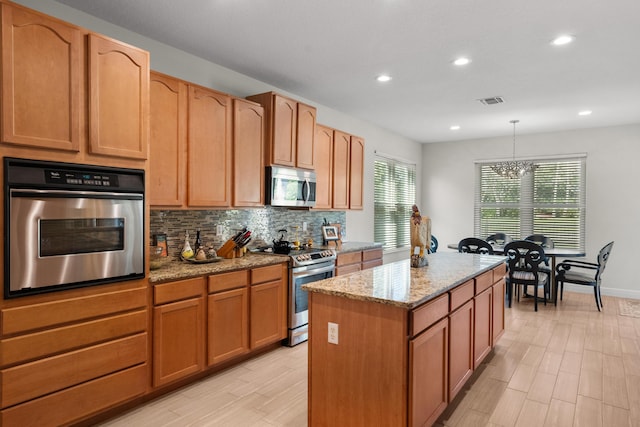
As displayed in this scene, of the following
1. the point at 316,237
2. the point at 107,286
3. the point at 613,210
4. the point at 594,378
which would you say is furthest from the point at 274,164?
the point at 613,210

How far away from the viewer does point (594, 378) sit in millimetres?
3186

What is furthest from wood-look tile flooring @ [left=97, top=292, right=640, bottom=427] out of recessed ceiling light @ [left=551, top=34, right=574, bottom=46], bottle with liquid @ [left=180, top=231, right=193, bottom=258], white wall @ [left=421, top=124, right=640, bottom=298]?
recessed ceiling light @ [left=551, top=34, right=574, bottom=46]

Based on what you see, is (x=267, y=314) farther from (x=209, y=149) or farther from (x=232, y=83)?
(x=232, y=83)

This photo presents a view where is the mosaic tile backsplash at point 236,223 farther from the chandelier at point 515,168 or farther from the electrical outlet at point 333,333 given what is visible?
the chandelier at point 515,168

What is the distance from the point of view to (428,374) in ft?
7.23

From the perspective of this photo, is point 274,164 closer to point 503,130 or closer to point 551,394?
point 551,394

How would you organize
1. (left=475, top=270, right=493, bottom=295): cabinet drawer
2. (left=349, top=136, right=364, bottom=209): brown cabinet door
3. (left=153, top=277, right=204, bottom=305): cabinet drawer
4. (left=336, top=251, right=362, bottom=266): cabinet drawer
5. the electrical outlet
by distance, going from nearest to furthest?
the electrical outlet < (left=153, top=277, right=204, bottom=305): cabinet drawer < (left=475, top=270, right=493, bottom=295): cabinet drawer < (left=336, top=251, right=362, bottom=266): cabinet drawer < (left=349, top=136, right=364, bottom=209): brown cabinet door

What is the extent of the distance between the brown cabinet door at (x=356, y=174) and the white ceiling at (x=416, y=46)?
21.0 inches

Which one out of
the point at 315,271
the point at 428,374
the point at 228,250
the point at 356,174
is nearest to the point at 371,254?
the point at 356,174

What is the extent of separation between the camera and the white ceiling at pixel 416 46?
2.69 m

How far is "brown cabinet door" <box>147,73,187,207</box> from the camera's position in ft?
9.63

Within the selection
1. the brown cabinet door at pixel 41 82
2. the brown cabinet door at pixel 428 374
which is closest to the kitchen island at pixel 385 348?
the brown cabinet door at pixel 428 374

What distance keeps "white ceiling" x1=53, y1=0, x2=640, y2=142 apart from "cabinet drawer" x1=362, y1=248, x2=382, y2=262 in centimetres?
191

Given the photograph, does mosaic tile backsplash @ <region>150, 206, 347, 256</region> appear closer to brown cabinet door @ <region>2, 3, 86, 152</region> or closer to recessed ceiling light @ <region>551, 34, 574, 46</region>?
brown cabinet door @ <region>2, 3, 86, 152</region>
